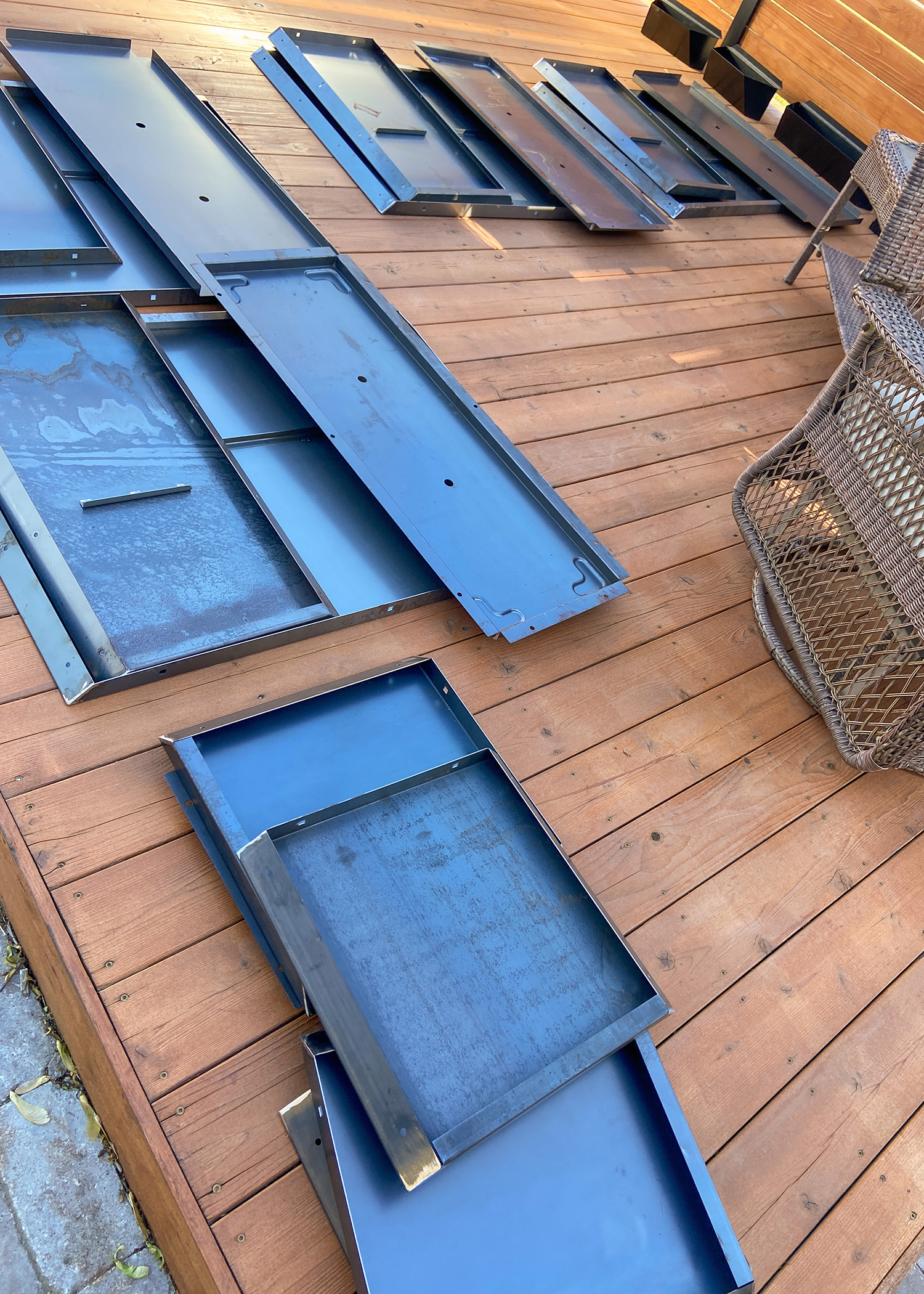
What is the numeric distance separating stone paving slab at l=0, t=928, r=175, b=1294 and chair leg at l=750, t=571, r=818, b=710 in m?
1.50

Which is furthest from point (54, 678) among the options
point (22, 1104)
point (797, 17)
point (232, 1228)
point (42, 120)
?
point (797, 17)

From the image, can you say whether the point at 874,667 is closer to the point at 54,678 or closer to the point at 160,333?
the point at 54,678

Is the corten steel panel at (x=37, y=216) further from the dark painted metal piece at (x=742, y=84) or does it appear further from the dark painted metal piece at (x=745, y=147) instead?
the dark painted metal piece at (x=742, y=84)

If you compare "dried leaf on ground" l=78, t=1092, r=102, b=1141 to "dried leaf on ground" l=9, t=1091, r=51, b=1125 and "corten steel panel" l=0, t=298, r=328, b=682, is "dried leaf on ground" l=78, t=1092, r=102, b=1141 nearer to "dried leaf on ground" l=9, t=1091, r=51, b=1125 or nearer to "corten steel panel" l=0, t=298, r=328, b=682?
"dried leaf on ground" l=9, t=1091, r=51, b=1125

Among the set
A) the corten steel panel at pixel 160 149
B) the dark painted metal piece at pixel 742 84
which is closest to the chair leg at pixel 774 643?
the corten steel panel at pixel 160 149

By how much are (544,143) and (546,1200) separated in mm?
3029

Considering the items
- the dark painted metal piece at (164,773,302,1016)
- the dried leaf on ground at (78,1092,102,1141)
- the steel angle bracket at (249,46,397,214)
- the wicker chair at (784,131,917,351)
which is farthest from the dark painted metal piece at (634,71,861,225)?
the dried leaf on ground at (78,1092,102,1141)

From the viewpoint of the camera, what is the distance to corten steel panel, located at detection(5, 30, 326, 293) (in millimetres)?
1977

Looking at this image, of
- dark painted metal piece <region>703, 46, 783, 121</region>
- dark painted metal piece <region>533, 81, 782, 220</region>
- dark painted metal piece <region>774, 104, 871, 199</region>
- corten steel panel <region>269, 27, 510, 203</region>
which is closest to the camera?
corten steel panel <region>269, 27, 510, 203</region>

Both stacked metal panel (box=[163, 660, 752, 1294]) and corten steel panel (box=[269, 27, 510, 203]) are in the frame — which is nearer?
stacked metal panel (box=[163, 660, 752, 1294])

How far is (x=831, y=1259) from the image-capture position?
1207 millimetres

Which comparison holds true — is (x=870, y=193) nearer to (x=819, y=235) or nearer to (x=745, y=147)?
(x=819, y=235)

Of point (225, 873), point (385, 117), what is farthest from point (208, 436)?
point (385, 117)

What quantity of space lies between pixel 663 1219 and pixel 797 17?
504 centimetres
